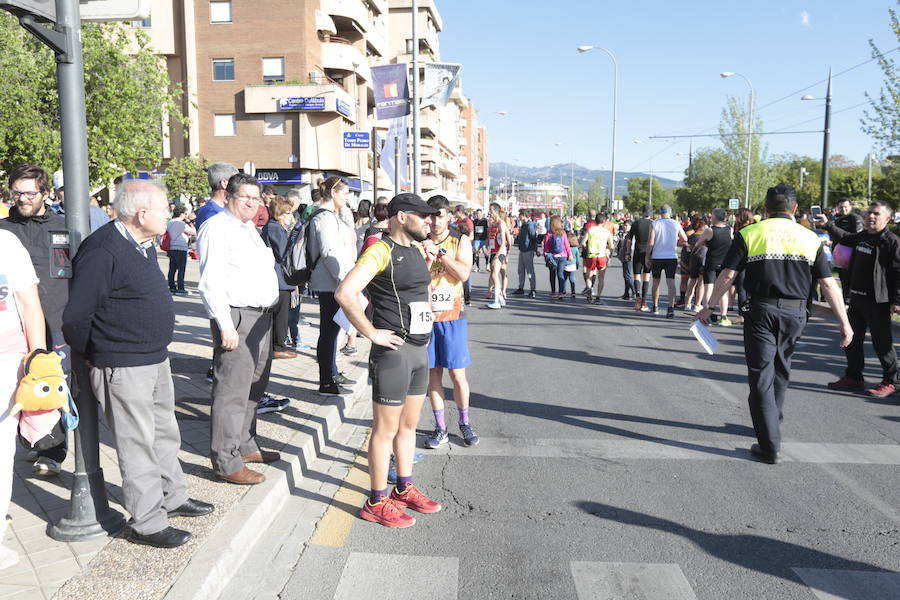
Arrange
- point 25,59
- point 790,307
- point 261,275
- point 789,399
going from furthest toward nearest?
1. point 25,59
2. point 789,399
3. point 790,307
4. point 261,275

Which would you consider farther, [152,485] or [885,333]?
[885,333]

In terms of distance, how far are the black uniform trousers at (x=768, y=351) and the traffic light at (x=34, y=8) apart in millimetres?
4785

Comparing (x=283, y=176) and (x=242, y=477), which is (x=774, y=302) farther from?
→ (x=283, y=176)

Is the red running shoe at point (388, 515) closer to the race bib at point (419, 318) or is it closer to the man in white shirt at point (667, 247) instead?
the race bib at point (419, 318)

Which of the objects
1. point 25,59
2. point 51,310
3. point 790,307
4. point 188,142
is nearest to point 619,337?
point 790,307

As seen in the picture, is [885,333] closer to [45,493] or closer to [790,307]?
[790,307]

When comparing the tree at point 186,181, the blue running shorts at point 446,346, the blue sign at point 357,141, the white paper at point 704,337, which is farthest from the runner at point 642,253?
the tree at point 186,181

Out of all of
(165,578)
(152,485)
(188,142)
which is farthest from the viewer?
(188,142)

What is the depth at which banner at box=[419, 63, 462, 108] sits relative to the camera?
16.6 m

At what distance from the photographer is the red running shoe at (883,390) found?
7340mm

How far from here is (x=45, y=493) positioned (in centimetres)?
440

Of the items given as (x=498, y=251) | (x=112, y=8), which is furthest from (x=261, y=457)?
(x=498, y=251)

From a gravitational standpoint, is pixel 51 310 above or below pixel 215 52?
below

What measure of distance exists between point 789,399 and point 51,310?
21.3 ft
